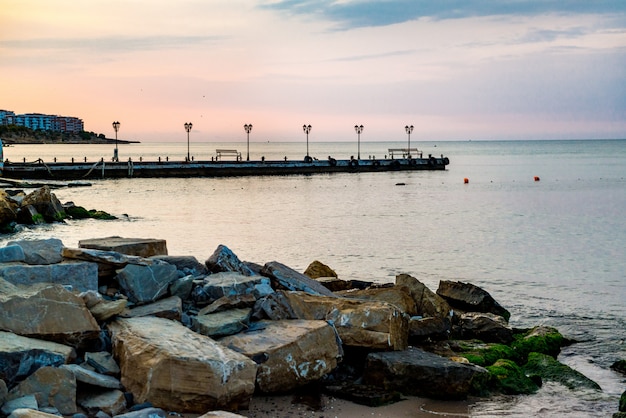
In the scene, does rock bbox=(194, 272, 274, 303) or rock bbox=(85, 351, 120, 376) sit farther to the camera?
rock bbox=(194, 272, 274, 303)

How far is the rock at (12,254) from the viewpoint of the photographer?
8781 mm

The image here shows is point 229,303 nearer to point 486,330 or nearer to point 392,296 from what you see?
point 392,296

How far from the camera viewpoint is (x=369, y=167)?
261 ft

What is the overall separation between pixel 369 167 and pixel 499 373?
70.6 m

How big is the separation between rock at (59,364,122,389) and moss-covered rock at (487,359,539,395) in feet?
15.0

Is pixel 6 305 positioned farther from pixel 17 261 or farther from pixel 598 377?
pixel 598 377

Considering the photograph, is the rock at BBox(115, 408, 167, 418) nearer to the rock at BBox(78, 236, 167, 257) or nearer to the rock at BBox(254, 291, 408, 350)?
the rock at BBox(254, 291, 408, 350)

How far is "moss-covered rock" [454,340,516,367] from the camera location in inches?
388

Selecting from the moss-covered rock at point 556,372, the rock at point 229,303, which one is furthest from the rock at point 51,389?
the moss-covered rock at point 556,372

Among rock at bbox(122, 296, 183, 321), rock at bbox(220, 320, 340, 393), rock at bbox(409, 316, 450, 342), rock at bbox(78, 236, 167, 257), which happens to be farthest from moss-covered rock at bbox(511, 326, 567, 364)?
rock at bbox(78, 236, 167, 257)

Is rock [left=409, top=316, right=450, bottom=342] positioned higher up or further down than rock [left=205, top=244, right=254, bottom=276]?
further down

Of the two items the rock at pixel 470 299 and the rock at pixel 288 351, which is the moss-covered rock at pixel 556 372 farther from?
the rock at pixel 288 351

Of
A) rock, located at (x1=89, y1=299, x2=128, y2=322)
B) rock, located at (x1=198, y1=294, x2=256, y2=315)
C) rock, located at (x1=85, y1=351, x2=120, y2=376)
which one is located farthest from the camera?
rock, located at (x1=198, y1=294, x2=256, y2=315)

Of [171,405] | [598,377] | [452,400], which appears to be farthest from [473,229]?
[171,405]
